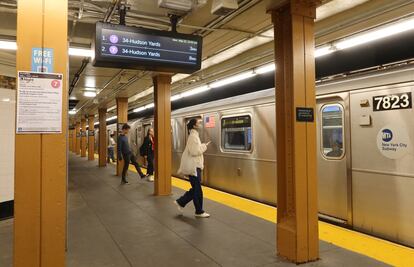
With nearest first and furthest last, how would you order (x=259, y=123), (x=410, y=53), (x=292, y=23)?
1. (x=292, y=23)
2. (x=259, y=123)
3. (x=410, y=53)

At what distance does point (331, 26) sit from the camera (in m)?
4.63

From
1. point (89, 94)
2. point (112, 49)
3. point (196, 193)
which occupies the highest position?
point (89, 94)

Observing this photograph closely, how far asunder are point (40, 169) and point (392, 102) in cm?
385

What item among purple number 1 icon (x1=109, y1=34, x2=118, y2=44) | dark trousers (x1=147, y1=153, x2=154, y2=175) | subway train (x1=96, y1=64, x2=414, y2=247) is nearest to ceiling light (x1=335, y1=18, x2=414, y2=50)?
subway train (x1=96, y1=64, x2=414, y2=247)

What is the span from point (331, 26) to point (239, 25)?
4.23 ft

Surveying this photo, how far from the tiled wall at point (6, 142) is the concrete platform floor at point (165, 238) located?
0.77m

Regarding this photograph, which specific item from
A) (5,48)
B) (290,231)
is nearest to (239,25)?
(290,231)

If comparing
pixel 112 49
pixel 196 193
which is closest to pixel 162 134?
pixel 196 193

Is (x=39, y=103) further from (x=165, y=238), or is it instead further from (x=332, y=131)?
(x=332, y=131)

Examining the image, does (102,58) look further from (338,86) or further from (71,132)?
(71,132)

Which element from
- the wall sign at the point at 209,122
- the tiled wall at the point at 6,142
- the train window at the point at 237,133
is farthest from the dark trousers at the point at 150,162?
the tiled wall at the point at 6,142

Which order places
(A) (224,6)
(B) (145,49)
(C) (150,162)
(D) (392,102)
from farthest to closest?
(C) (150,162), (B) (145,49), (D) (392,102), (A) (224,6)

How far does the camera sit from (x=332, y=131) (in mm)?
4816

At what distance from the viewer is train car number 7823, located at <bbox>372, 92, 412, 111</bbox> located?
3816mm
